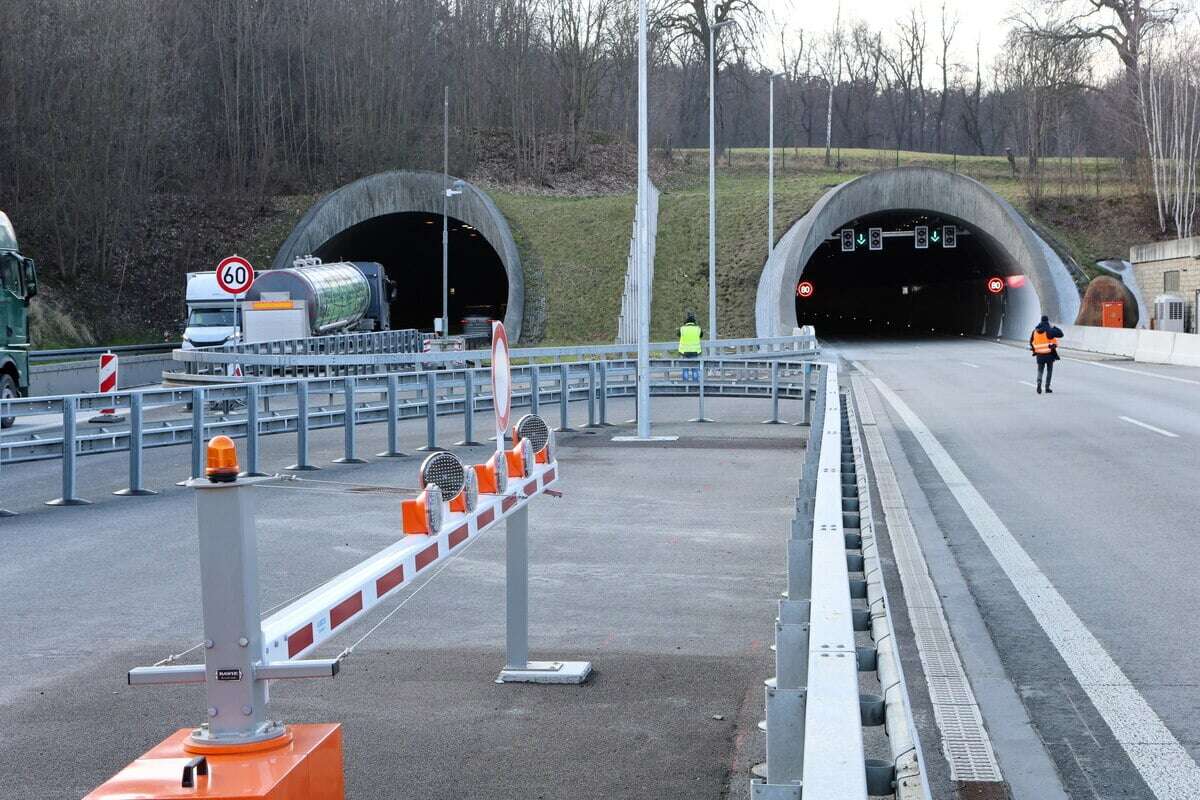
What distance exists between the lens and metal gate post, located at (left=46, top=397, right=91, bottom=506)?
14.5m

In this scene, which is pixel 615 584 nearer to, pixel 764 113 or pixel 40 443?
pixel 40 443

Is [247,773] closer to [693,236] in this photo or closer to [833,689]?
[833,689]

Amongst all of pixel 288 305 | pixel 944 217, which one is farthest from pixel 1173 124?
pixel 288 305

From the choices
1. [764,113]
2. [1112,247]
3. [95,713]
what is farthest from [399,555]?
[764,113]

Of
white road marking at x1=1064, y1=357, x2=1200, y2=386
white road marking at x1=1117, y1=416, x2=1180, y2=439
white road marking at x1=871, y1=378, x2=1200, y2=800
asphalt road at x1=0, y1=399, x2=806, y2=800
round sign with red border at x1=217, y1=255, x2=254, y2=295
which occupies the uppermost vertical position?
round sign with red border at x1=217, y1=255, x2=254, y2=295

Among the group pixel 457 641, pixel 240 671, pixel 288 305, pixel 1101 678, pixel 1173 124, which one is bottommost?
pixel 457 641

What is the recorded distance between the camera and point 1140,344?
4178 centimetres

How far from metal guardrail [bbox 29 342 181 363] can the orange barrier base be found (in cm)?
3901

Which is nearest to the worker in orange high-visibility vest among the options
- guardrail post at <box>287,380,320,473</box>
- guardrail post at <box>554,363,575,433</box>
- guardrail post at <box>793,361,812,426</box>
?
guardrail post at <box>793,361,812,426</box>

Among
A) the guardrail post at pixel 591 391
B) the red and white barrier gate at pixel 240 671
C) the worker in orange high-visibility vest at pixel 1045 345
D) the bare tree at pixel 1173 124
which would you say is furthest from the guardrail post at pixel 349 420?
the bare tree at pixel 1173 124

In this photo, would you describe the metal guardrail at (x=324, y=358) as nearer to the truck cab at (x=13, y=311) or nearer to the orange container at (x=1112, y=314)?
the truck cab at (x=13, y=311)

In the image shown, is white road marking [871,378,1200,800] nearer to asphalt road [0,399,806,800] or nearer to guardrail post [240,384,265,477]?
asphalt road [0,399,806,800]

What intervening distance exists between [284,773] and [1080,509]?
34.4ft

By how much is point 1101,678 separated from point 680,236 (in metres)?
56.9
